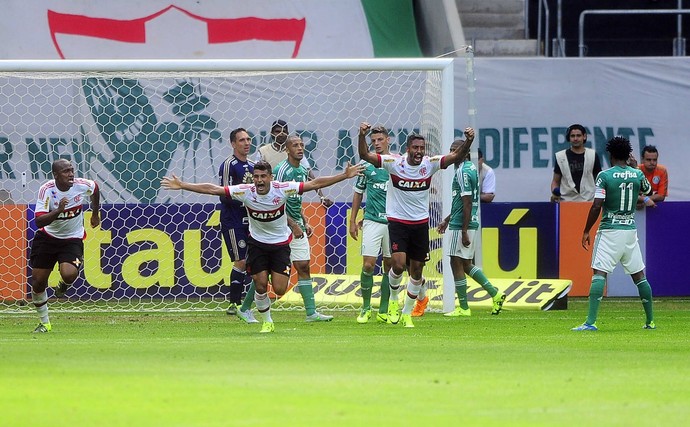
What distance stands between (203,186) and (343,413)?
6.65 m

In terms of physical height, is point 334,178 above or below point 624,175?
above

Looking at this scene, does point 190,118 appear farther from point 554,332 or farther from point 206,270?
point 554,332

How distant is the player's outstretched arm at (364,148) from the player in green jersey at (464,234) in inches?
87.3

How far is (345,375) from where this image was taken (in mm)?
9305

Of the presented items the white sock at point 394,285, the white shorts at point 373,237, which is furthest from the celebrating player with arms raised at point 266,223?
the white shorts at point 373,237

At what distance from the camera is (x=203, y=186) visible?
13.8 m

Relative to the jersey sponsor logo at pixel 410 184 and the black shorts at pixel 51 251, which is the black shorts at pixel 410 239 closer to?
the jersey sponsor logo at pixel 410 184

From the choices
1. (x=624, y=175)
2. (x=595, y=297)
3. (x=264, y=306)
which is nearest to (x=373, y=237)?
(x=264, y=306)

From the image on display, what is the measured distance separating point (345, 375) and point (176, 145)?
11.5 metres

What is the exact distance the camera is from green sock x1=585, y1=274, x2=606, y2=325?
14.1 meters

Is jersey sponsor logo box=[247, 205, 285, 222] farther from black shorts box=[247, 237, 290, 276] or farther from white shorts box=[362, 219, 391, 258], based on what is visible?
white shorts box=[362, 219, 391, 258]

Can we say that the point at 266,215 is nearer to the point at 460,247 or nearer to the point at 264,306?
the point at 264,306

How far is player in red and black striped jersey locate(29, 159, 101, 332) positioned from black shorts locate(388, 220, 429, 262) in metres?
3.33

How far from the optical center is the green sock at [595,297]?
14.1 metres
